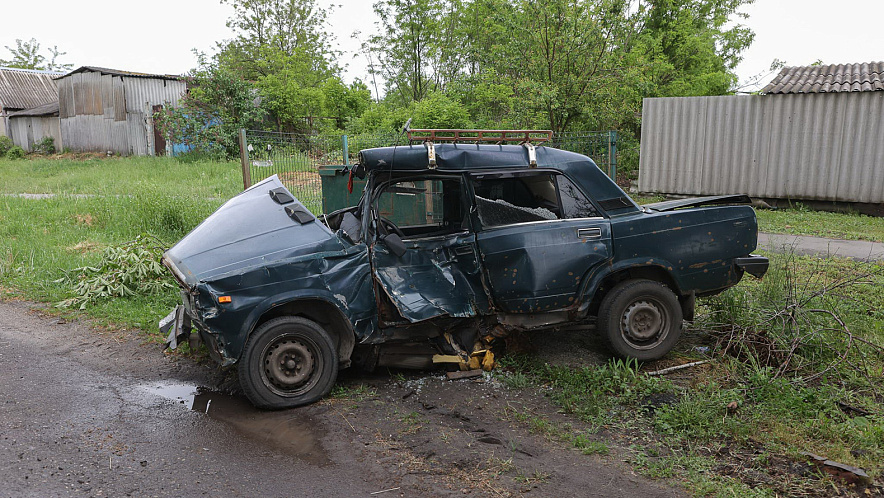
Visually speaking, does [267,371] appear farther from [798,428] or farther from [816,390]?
[816,390]

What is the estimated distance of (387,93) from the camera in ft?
91.8

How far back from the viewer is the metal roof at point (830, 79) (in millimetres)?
13328

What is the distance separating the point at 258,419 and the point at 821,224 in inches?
464

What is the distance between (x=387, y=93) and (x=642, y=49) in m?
12.9

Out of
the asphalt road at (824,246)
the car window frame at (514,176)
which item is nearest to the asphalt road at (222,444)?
the car window frame at (514,176)

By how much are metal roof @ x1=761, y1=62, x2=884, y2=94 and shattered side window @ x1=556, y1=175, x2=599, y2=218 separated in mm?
11363

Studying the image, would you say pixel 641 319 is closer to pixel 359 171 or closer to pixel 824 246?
pixel 359 171

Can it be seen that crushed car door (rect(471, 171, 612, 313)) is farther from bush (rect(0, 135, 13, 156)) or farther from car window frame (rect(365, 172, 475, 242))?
bush (rect(0, 135, 13, 156))

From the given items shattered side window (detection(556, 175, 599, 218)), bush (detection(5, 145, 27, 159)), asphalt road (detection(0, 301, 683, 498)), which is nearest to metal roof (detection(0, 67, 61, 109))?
bush (detection(5, 145, 27, 159))

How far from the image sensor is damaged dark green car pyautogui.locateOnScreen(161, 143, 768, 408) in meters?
4.58

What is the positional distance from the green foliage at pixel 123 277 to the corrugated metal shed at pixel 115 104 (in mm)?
20546

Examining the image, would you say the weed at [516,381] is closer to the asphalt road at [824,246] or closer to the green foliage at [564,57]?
the asphalt road at [824,246]

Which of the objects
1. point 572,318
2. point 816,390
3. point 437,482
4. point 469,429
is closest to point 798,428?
point 816,390

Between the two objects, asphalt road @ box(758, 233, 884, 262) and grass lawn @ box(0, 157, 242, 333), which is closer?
grass lawn @ box(0, 157, 242, 333)
